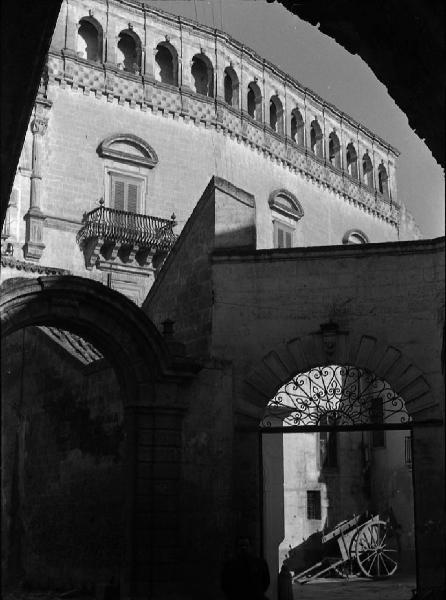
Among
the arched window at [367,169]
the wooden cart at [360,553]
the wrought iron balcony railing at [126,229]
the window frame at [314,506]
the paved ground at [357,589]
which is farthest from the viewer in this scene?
the arched window at [367,169]

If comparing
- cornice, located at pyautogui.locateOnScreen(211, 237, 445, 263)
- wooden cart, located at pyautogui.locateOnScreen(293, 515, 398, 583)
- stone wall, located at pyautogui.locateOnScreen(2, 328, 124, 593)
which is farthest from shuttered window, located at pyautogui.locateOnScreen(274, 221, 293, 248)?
cornice, located at pyautogui.locateOnScreen(211, 237, 445, 263)

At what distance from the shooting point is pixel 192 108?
107 feet

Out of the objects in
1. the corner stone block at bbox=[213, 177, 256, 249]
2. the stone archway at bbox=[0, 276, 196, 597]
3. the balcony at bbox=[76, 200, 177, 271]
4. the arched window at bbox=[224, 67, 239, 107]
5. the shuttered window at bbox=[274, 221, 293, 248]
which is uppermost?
the arched window at bbox=[224, 67, 239, 107]

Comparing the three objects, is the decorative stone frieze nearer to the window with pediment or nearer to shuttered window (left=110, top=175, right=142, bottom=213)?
the window with pediment

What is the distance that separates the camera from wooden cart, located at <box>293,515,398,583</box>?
2338cm

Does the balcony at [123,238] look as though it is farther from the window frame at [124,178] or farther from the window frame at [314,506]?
the window frame at [314,506]

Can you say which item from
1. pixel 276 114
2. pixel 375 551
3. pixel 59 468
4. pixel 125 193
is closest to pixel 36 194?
pixel 125 193

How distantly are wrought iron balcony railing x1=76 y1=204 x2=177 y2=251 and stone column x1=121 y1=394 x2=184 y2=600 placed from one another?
16.5m

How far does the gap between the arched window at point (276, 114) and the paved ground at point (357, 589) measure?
771 inches

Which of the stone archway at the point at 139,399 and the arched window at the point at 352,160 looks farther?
the arched window at the point at 352,160

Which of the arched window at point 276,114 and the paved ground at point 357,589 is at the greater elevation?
the arched window at point 276,114

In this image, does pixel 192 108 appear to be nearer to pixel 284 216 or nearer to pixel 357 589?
pixel 284 216

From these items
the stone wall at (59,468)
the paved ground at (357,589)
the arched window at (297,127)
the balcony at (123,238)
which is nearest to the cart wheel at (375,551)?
the paved ground at (357,589)

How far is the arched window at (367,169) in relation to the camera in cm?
4247
